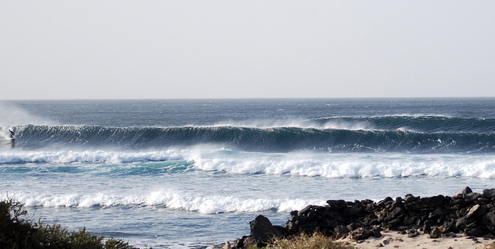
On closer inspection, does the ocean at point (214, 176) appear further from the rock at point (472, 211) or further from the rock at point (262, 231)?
the rock at point (472, 211)

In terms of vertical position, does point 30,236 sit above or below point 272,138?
above

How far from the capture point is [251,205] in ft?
44.0

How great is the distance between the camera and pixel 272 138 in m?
31.3

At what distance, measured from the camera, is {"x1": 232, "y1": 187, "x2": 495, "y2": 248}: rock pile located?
27.8 feet

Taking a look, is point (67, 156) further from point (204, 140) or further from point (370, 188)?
point (370, 188)

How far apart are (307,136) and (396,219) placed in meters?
22.1

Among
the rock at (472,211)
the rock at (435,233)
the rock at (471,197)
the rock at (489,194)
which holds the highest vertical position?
the rock at (489,194)

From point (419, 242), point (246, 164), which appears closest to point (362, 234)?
point (419, 242)

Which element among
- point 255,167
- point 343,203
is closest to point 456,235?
point 343,203

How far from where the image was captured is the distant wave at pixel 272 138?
2838cm

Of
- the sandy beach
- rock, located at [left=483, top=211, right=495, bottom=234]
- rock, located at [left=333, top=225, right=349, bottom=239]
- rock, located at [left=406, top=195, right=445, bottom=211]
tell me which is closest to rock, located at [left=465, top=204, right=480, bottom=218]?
rock, located at [left=483, top=211, right=495, bottom=234]

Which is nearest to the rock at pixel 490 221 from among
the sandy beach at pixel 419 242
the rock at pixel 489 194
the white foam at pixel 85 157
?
the sandy beach at pixel 419 242

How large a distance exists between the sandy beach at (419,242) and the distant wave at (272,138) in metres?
19.2

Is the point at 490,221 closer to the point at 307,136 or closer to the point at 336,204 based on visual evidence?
the point at 336,204
